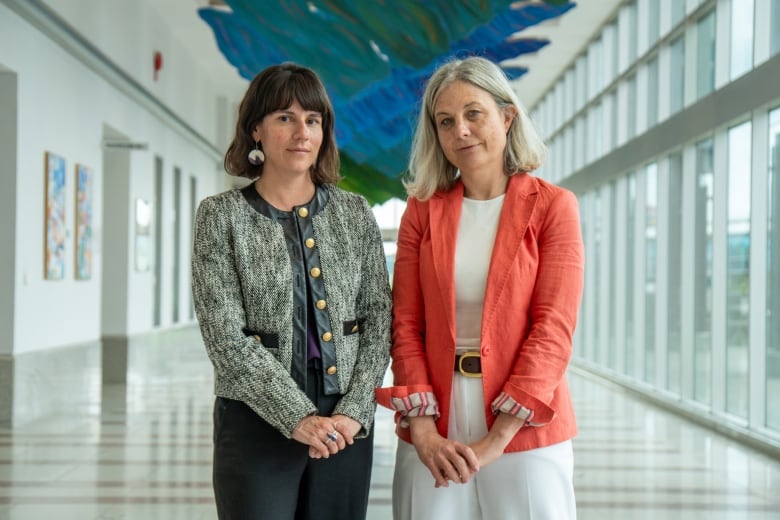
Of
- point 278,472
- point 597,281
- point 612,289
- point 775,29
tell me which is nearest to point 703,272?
point 775,29

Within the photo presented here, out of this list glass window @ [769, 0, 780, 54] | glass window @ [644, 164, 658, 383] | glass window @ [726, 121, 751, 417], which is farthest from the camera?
glass window @ [644, 164, 658, 383]

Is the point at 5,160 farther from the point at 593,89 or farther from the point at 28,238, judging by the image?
the point at 593,89

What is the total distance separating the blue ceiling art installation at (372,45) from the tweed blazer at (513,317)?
19.3 feet

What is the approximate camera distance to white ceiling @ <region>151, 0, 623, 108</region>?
14.3m

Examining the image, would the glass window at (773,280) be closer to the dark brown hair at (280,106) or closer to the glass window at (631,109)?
the glass window at (631,109)

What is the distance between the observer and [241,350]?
2.21m

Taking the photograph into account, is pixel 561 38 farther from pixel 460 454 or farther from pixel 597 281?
pixel 460 454

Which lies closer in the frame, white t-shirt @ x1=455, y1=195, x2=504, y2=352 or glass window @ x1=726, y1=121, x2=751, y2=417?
white t-shirt @ x1=455, y1=195, x2=504, y2=352

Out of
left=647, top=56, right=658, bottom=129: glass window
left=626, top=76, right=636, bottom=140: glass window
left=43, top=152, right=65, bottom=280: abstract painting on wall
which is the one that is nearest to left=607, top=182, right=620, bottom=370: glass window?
left=626, top=76, right=636, bottom=140: glass window

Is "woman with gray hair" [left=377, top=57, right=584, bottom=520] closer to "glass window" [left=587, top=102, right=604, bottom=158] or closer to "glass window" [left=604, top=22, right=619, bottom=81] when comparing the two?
"glass window" [left=604, top=22, right=619, bottom=81]

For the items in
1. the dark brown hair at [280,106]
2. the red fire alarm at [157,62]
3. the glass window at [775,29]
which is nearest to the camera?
the dark brown hair at [280,106]

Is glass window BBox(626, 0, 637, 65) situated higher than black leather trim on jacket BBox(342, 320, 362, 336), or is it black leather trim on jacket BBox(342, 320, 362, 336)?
glass window BBox(626, 0, 637, 65)

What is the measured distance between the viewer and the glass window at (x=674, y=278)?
10.4 metres

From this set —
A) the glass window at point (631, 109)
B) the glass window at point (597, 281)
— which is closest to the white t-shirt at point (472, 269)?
the glass window at point (631, 109)
